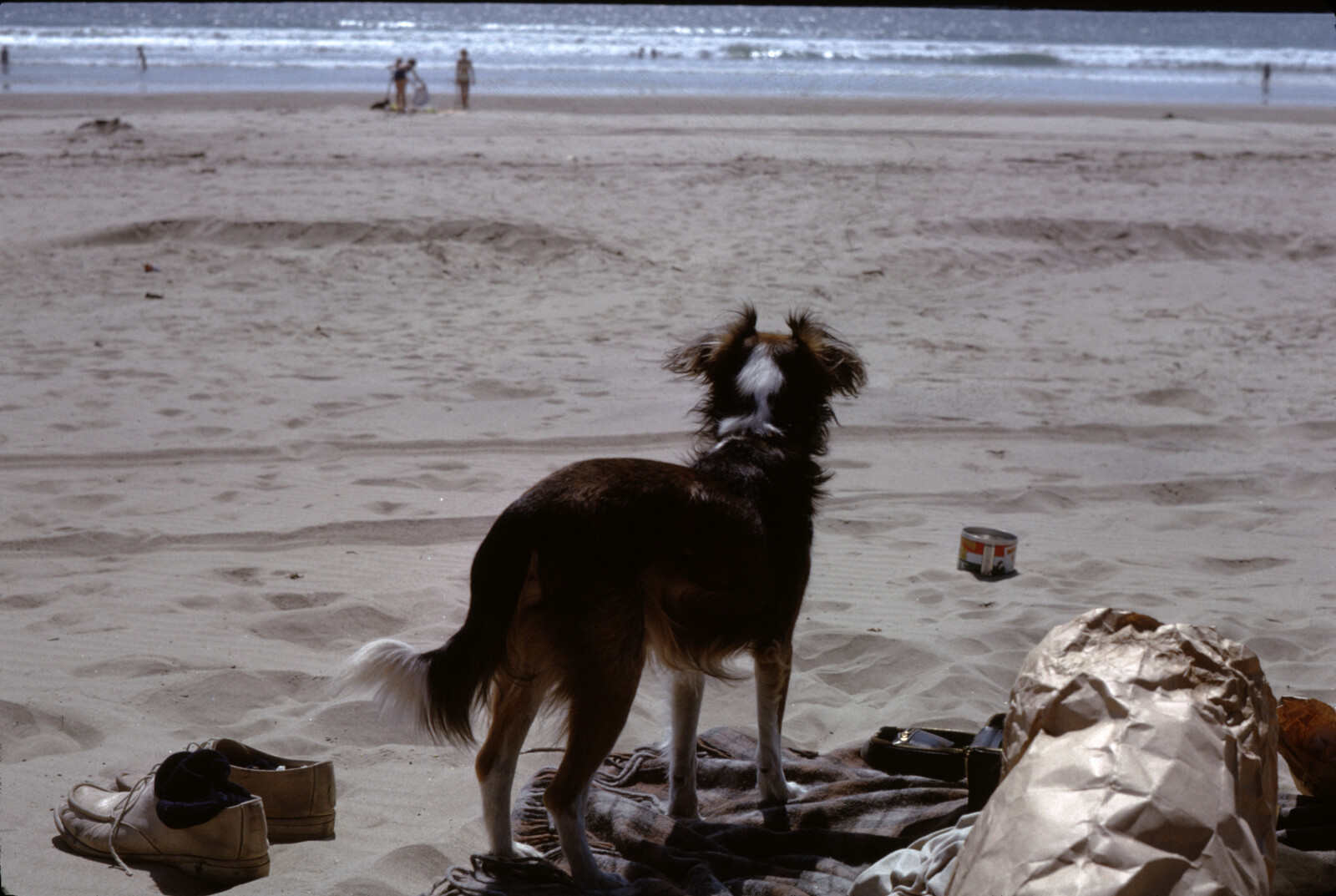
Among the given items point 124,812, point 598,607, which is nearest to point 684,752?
point 598,607

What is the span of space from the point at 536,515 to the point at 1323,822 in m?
2.24

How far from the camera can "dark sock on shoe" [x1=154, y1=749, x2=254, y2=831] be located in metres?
2.75

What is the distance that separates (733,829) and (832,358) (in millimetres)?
1520

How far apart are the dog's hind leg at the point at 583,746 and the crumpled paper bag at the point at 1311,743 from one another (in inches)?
71.1

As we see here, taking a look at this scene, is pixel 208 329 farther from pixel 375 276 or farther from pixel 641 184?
pixel 641 184

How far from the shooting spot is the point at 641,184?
14484 mm

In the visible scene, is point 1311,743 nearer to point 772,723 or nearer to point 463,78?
point 772,723

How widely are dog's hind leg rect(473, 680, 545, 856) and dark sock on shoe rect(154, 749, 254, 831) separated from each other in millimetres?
626

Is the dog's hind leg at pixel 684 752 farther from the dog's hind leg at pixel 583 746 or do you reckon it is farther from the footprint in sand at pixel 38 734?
the footprint in sand at pixel 38 734

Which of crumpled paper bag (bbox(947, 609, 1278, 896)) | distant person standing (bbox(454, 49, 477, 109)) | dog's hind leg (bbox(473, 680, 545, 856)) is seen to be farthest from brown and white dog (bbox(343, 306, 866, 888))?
distant person standing (bbox(454, 49, 477, 109))

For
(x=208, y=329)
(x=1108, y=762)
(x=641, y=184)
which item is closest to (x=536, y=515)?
(x=1108, y=762)

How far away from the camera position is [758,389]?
335 centimetres

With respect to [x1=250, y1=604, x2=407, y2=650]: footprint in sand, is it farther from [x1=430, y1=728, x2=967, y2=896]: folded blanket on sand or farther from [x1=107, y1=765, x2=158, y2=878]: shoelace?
[x1=107, y1=765, x2=158, y2=878]: shoelace

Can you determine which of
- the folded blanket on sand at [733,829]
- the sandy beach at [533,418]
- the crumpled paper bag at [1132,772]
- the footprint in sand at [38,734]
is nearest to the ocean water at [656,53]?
the sandy beach at [533,418]
